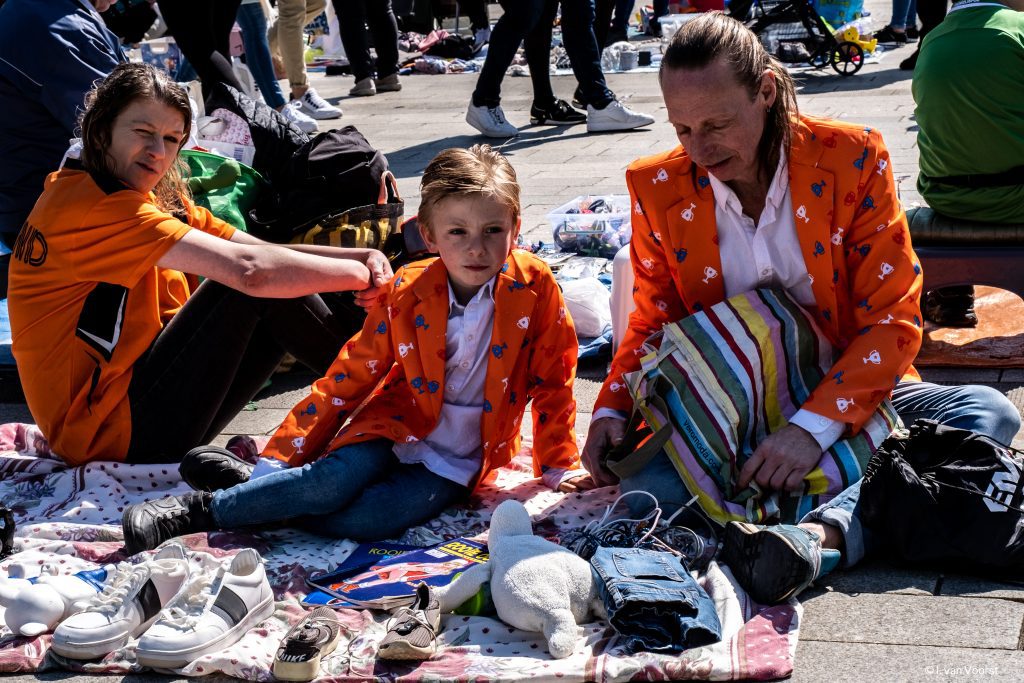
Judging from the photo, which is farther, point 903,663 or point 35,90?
point 35,90

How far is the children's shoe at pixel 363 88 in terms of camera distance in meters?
10.7

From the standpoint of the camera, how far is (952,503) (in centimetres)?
255

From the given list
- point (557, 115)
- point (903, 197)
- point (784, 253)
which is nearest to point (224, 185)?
point (784, 253)

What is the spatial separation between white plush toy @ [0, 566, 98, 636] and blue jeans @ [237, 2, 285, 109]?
6.30m

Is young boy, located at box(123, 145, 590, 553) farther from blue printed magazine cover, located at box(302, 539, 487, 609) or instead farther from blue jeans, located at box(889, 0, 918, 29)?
blue jeans, located at box(889, 0, 918, 29)

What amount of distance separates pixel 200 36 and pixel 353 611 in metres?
4.85

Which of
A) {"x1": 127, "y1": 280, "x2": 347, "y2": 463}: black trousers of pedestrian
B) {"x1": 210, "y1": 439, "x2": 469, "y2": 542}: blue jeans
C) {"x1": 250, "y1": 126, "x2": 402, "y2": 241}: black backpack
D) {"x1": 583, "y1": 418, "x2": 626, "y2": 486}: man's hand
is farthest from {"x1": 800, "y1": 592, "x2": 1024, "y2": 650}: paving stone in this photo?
{"x1": 250, "y1": 126, "x2": 402, "y2": 241}: black backpack

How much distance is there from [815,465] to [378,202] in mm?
2150

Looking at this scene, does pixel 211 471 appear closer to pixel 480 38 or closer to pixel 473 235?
pixel 473 235

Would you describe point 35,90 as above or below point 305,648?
above

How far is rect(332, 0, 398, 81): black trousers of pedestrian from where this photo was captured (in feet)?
33.3

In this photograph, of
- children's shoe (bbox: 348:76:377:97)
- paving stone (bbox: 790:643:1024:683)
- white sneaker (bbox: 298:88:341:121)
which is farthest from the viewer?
children's shoe (bbox: 348:76:377:97)

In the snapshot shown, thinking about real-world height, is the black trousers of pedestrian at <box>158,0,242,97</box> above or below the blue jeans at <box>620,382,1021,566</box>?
above

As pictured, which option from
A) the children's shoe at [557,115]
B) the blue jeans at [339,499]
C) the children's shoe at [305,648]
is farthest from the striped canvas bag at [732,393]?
the children's shoe at [557,115]
